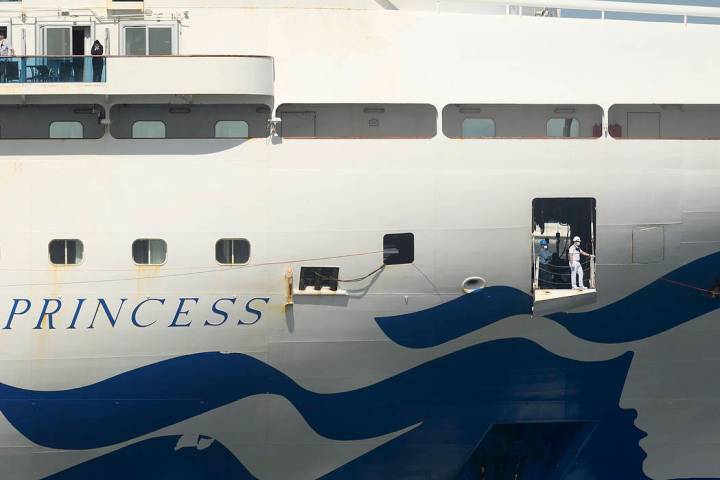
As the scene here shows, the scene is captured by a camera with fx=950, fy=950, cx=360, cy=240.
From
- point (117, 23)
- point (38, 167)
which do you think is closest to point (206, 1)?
point (117, 23)

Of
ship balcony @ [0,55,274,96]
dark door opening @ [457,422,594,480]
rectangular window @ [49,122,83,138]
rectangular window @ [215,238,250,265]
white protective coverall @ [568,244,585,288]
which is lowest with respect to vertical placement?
dark door opening @ [457,422,594,480]

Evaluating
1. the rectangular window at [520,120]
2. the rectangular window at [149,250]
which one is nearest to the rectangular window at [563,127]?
the rectangular window at [520,120]

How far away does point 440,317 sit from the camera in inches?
453

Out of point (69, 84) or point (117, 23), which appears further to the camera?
point (117, 23)

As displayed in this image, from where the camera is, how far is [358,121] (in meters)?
11.8

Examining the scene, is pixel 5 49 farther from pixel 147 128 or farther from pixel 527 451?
pixel 527 451

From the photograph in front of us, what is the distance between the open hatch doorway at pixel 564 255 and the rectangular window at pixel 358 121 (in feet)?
5.80

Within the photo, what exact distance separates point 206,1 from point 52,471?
6.13 metres

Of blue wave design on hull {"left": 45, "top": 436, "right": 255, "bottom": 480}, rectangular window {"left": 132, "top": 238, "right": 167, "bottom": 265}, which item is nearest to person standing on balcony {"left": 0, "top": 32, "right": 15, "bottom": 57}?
rectangular window {"left": 132, "top": 238, "right": 167, "bottom": 265}

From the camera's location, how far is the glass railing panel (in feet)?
36.8

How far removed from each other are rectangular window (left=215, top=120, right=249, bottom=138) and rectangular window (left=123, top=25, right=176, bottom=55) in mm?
1115

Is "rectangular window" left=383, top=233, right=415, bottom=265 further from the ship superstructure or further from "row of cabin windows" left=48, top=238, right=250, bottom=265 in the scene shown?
"row of cabin windows" left=48, top=238, right=250, bottom=265

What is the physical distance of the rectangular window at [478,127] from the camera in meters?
11.9

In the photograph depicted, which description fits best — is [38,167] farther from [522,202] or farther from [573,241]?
[573,241]
